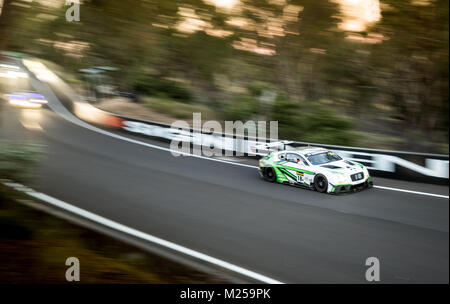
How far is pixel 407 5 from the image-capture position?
25.5 feet

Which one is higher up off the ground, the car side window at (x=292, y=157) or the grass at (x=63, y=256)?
the car side window at (x=292, y=157)

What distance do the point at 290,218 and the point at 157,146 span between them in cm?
780

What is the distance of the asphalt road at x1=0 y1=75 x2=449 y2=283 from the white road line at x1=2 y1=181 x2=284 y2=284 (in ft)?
0.41

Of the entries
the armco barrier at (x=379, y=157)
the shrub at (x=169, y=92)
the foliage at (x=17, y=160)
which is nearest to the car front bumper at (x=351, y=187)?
the armco barrier at (x=379, y=157)

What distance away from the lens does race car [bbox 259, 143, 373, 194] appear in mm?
8164

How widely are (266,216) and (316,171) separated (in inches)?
77.1

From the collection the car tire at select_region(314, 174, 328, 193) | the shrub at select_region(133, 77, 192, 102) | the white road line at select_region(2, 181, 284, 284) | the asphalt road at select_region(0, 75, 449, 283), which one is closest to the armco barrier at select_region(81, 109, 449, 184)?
the asphalt road at select_region(0, 75, 449, 283)

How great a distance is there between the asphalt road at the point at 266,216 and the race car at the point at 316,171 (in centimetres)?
25

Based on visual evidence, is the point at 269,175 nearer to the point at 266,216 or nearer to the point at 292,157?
the point at 292,157

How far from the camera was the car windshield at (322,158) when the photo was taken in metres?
8.73

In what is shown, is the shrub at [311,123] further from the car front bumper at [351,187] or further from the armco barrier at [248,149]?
the car front bumper at [351,187]

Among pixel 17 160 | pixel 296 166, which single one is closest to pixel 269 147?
pixel 296 166
